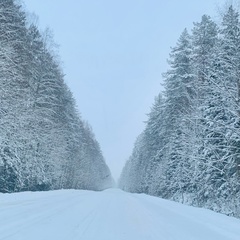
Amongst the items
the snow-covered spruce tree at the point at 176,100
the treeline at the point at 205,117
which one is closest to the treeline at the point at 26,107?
the treeline at the point at 205,117

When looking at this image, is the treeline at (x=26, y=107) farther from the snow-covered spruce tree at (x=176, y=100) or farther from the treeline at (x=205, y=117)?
the snow-covered spruce tree at (x=176, y=100)

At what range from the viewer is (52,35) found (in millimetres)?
28172

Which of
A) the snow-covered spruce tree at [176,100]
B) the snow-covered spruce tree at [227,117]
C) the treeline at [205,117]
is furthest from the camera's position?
the snow-covered spruce tree at [176,100]

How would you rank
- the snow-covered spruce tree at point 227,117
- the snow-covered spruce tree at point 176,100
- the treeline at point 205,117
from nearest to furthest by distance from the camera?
1. the snow-covered spruce tree at point 227,117
2. the treeline at point 205,117
3. the snow-covered spruce tree at point 176,100

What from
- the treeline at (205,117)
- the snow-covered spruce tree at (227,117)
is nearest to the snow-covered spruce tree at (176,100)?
the treeline at (205,117)

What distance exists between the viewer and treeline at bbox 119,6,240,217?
14902 mm

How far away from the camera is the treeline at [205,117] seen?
1490cm

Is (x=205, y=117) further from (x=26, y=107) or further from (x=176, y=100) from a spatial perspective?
(x=176, y=100)

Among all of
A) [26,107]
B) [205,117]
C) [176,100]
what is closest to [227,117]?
[205,117]

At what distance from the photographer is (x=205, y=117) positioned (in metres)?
18.3

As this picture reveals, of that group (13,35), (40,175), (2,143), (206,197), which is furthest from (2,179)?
(206,197)

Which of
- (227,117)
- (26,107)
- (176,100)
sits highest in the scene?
(176,100)

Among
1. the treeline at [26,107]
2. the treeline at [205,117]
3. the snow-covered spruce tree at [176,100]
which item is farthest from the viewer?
the snow-covered spruce tree at [176,100]

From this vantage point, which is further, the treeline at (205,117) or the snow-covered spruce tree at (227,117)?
the treeline at (205,117)
